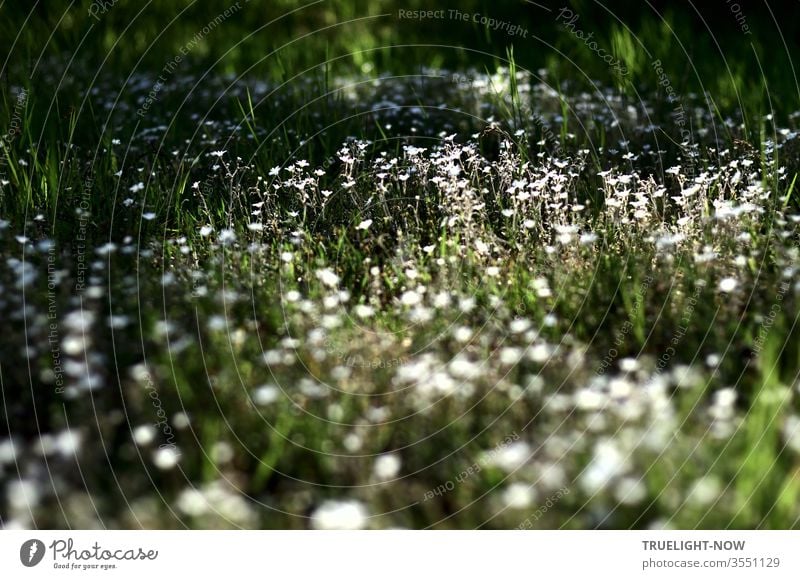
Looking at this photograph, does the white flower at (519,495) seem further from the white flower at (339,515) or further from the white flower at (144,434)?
the white flower at (144,434)

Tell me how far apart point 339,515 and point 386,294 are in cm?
92

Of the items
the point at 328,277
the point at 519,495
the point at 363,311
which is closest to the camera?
the point at 519,495

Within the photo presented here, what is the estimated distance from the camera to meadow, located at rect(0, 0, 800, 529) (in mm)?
2391

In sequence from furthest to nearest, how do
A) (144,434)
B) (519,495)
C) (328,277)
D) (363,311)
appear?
(328,277), (363,311), (144,434), (519,495)

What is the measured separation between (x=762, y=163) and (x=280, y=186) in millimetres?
2175

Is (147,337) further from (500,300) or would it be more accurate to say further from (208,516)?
(500,300)

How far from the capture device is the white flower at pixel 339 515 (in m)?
2.39

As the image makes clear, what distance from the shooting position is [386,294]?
9.97 ft

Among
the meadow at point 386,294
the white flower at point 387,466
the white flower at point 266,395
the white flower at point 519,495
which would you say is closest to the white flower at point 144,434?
the meadow at point 386,294

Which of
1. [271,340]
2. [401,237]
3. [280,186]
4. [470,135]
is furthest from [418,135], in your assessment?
[271,340]

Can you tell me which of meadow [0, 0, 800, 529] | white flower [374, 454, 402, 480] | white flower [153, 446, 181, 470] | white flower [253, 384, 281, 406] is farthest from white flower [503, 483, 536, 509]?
white flower [153, 446, 181, 470]

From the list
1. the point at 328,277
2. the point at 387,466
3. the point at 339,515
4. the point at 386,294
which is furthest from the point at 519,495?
the point at 328,277

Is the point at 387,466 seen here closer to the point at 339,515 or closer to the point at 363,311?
the point at 339,515
